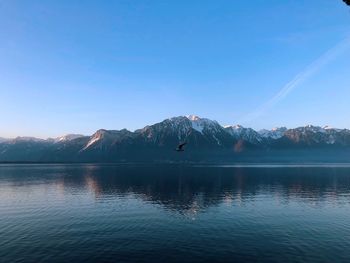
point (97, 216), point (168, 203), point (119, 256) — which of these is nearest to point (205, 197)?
point (168, 203)

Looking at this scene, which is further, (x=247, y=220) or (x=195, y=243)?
(x=247, y=220)

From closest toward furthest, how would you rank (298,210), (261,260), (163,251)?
(261,260) → (163,251) → (298,210)

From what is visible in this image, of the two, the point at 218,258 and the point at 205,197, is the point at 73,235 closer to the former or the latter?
the point at 218,258

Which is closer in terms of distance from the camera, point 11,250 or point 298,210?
point 11,250

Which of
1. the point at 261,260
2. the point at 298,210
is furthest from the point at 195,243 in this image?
the point at 298,210

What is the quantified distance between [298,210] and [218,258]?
2177 inches

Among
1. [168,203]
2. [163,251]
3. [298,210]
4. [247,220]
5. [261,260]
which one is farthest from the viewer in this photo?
[168,203]

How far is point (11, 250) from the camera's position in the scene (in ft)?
189

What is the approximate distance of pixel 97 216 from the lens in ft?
296

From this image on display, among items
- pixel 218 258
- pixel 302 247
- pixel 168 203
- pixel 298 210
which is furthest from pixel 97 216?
pixel 298 210

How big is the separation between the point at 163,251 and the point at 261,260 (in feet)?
53.9

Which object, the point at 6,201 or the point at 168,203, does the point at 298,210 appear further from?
the point at 6,201

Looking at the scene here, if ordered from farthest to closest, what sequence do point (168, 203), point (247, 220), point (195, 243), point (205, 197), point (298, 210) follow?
point (205, 197) < point (168, 203) < point (298, 210) < point (247, 220) < point (195, 243)

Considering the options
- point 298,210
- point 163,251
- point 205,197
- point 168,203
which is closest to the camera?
point 163,251
